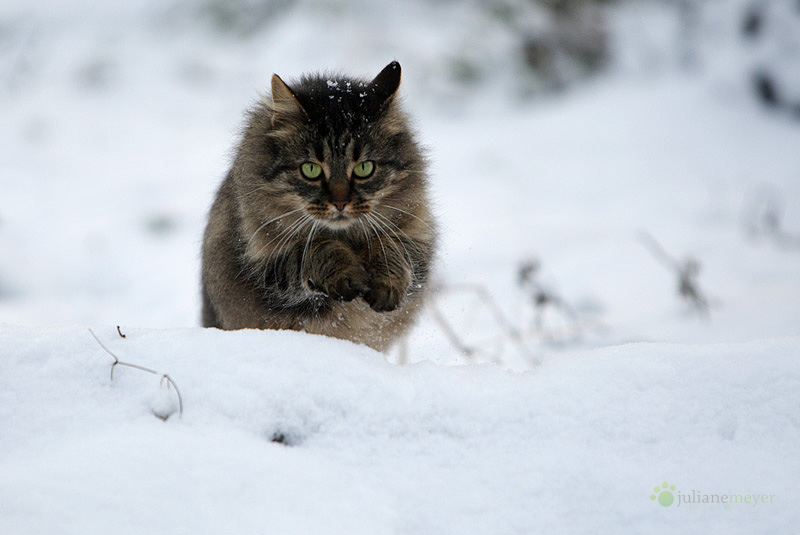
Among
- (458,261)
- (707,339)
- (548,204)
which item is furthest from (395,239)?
(548,204)

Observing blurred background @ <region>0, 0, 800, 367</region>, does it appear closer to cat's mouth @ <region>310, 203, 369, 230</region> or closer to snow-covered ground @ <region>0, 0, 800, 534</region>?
snow-covered ground @ <region>0, 0, 800, 534</region>

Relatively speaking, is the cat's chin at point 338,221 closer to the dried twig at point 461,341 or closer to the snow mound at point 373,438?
the snow mound at point 373,438

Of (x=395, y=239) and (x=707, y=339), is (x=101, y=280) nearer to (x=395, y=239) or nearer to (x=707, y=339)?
(x=395, y=239)

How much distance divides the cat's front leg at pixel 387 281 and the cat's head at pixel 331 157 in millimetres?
142

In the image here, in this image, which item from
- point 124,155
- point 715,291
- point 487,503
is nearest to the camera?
point 487,503

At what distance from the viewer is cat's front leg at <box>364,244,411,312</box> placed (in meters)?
2.02

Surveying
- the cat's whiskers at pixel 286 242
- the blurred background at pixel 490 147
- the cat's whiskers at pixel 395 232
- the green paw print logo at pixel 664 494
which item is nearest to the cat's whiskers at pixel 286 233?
the cat's whiskers at pixel 286 242

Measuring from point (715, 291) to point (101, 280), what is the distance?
4.60m

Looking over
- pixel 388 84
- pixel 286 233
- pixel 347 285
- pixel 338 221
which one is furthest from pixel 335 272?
pixel 388 84

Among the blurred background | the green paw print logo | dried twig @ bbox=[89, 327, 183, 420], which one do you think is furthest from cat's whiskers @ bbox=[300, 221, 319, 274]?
the blurred background

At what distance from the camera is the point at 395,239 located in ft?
7.67

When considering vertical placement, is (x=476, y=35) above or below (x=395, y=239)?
above

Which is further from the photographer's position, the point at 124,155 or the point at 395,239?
the point at 124,155

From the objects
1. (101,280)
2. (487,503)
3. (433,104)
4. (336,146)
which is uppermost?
(433,104)
